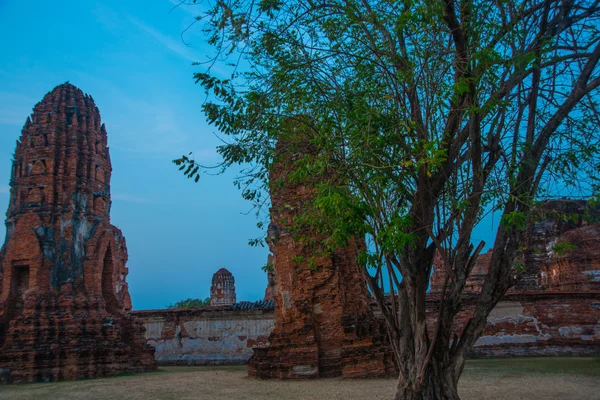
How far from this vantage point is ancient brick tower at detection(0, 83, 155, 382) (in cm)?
1210

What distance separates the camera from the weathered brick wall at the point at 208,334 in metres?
16.9

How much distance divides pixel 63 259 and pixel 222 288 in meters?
12.9

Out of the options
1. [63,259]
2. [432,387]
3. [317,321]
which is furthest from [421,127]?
[63,259]

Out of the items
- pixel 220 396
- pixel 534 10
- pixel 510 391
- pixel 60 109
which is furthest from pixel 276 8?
pixel 60 109

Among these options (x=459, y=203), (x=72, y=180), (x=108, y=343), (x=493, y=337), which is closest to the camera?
(x=459, y=203)

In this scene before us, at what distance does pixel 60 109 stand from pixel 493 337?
1515 cm

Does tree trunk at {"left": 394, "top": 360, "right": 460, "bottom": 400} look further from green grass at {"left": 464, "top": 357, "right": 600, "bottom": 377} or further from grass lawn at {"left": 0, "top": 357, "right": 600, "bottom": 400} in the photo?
green grass at {"left": 464, "top": 357, "right": 600, "bottom": 377}

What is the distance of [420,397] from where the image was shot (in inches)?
211

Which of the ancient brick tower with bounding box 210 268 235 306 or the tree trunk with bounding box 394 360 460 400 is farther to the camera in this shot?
the ancient brick tower with bounding box 210 268 235 306

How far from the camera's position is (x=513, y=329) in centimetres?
1548

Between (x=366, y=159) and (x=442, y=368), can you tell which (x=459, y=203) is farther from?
(x=442, y=368)

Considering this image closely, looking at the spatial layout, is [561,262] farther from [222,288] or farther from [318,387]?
[222,288]

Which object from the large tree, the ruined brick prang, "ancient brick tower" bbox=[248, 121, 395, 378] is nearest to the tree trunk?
the large tree

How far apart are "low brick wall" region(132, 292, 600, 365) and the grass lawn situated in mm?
3439
